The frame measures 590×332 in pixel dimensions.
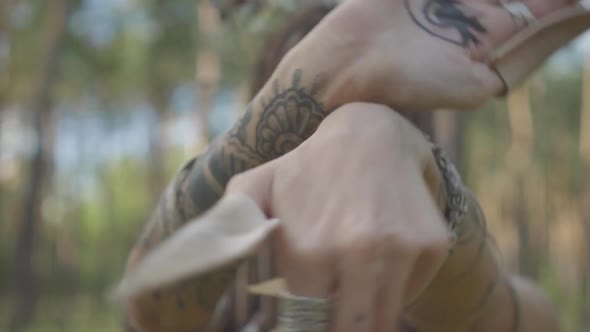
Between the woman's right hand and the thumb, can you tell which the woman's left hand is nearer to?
the thumb

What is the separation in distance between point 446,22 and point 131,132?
12.6 meters

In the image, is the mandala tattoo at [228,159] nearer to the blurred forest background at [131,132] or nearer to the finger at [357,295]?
the finger at [357,295]

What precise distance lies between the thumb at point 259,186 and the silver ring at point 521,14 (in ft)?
1.07

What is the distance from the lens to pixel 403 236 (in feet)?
1.44

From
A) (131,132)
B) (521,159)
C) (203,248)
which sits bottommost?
(521,159)

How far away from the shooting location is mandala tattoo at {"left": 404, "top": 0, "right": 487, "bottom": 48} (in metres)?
0.66

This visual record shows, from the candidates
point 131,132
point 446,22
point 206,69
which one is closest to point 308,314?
point 446,22

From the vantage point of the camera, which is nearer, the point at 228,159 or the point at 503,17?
the point at 503,17

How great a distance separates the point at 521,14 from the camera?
695 mm

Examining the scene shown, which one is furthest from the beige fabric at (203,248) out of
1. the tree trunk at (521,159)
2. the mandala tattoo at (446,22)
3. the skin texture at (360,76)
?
A: the tree trunk at (521,159)

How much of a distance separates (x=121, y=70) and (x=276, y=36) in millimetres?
9822

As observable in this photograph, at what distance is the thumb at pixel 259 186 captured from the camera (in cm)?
50

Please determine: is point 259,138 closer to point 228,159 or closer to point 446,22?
point 228,159

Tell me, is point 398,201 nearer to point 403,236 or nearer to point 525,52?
point 403,236
